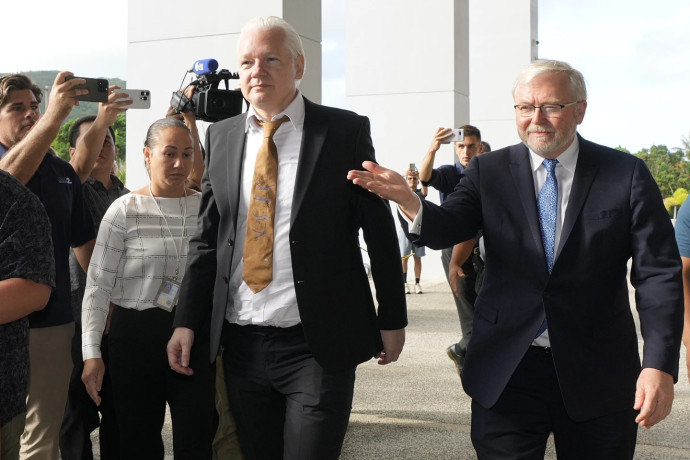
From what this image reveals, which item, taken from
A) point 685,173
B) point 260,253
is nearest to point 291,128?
point 260,253

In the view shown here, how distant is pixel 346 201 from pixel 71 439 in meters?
2.20

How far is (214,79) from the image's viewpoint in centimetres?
456

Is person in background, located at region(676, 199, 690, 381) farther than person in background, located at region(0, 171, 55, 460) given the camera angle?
Yes

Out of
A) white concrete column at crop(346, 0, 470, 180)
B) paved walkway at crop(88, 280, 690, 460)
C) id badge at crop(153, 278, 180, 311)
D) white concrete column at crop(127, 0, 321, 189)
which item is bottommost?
paved walkway at crop(88, 280, 690, 460)

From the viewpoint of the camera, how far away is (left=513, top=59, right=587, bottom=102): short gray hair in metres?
2.70

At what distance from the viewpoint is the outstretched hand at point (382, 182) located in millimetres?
2561

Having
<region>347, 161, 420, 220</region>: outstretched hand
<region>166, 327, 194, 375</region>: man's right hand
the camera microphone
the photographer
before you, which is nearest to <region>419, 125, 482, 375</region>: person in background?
the camera microphone

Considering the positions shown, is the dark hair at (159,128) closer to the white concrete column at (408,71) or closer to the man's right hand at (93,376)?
the man's right hand at (93,376)

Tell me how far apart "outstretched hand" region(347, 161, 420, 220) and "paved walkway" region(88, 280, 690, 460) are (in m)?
2.55

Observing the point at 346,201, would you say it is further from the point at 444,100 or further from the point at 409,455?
the point at 444,100

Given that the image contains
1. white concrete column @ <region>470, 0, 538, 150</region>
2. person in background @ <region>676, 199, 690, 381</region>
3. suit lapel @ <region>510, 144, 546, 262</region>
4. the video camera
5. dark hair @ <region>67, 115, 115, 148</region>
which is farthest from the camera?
white concrete column @ <region>470, 0, 538, 150</region>

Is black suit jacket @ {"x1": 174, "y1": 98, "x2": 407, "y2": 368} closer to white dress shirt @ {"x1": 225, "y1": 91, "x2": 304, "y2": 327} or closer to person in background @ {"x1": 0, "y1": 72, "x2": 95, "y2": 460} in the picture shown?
white dress shirt @ {"x1": 225, "y1": 91, "x2": 304, "y2": 327}

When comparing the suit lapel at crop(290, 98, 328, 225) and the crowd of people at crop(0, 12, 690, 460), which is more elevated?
the suit lapel at crop(290, 98, 328, 225)

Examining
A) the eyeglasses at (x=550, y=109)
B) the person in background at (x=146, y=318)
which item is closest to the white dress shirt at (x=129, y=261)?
the person in background at (x=146, y=318)
